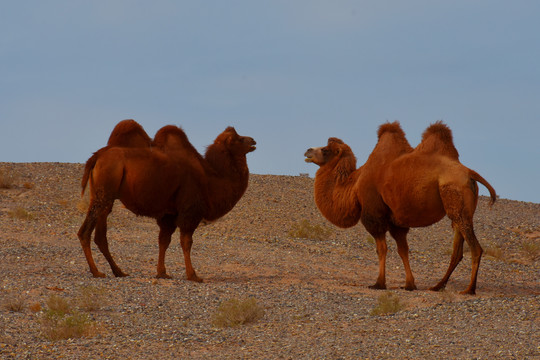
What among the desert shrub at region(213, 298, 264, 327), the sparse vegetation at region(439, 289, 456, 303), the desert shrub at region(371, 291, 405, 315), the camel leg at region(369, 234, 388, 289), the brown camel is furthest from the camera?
the camel leg at region(369, 234, 388, 289)

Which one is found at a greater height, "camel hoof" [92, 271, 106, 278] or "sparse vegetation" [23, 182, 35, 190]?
"sparse vegetation" [23, 182, 35, 190]

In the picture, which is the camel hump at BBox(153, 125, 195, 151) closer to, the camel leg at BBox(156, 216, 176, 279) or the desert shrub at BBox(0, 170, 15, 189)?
the camel leg at BBox(156, 216, 176, 279)

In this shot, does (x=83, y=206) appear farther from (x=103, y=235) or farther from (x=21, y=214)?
(x=103, y=235)

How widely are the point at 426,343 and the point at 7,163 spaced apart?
22.7 m

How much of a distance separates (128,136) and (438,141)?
5.03 metres

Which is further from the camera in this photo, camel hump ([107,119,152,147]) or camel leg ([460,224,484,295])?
camel hump ([107,119,152,147])

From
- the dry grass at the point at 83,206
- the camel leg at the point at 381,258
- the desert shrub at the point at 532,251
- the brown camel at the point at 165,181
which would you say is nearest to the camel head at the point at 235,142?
the brown camel at the point at 165,181

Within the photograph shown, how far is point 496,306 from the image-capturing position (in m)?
9.63

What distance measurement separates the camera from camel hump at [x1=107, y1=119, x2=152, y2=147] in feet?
41.1

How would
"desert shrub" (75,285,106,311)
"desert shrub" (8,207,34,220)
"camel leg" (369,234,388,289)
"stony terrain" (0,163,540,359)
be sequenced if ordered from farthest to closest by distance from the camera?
"desert shrub" (8,207,34,220)
"camel leg" (369,234,388,289)
"desert shrub" (75,285,106,311)
"stony terrain" (0,163,540,359)

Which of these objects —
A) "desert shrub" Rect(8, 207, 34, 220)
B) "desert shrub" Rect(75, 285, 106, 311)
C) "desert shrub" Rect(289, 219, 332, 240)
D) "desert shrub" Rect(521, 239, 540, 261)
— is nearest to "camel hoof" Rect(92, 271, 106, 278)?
"desert shrub" Rect(75, 285, 106, 311)

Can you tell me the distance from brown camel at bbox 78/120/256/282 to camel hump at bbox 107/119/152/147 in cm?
2

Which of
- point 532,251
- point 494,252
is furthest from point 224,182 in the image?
point 532,251

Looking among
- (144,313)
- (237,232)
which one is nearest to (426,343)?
(144,313)
